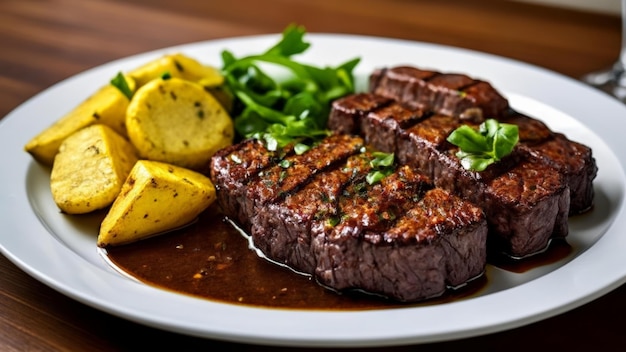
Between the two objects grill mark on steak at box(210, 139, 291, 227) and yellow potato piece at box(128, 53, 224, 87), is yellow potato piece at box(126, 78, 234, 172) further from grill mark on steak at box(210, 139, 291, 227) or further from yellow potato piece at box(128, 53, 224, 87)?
grill mark on steak at box(210, 139, 291, 227)

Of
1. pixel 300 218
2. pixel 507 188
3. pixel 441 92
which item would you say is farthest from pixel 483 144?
pixel 300 218

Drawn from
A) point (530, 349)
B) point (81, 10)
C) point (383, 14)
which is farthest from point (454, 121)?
point (81, 10)

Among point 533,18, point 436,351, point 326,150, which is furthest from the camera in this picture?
point 533,18

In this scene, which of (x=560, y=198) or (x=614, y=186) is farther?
(x=614, y=186)

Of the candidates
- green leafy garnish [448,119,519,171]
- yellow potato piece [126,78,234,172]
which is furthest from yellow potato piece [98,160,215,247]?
green leafy garnish [448,119,519,171]

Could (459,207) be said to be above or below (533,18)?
above

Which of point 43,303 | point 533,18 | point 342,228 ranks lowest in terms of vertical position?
point 533,18

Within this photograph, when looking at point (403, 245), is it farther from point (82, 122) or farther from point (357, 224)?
point (82, 122)

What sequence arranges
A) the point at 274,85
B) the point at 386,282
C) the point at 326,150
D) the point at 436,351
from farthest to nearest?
the point at 274,85 < the point at 326,150 < the point at 386,282 < the point at 436,351

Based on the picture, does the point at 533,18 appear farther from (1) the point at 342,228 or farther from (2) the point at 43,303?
(2) the point at 43,303
